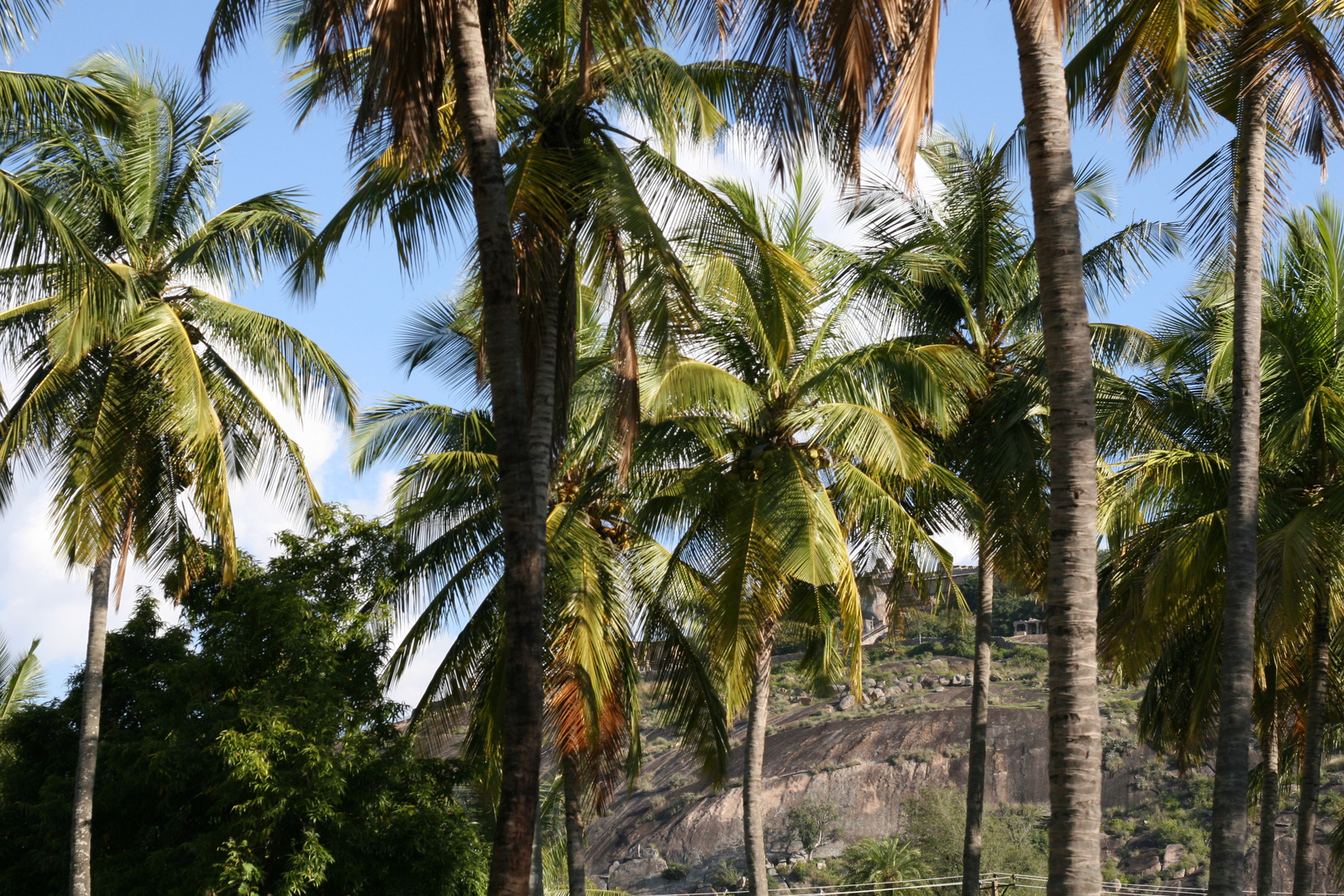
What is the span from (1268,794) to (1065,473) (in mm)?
12778

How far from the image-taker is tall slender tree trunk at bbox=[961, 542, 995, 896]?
1565cm

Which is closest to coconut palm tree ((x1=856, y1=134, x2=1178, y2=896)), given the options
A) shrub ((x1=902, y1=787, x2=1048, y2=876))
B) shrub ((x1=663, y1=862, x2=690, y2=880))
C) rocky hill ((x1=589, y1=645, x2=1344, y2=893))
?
shrub ((x1=902, y1=787, x2=1048, y2=876))

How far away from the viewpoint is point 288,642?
14.3 m

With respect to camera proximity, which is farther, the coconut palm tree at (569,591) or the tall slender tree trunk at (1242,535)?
the coconut palm tree at (569,591)

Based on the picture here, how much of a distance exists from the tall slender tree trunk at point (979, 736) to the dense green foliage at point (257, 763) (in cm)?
647

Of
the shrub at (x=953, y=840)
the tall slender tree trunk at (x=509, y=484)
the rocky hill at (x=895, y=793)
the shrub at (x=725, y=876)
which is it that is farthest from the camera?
the shrub at (x=725, y=876)

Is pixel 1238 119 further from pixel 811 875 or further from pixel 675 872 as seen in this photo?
pixel 675 872

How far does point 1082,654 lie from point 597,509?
1167 centimetres

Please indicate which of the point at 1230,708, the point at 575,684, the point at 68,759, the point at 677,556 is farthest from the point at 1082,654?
the point at 68,759

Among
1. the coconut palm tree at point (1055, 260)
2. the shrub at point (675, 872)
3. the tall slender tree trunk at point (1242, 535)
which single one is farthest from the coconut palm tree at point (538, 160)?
the shrub at point (675, 872)

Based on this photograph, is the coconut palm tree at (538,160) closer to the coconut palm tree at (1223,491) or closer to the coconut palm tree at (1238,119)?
the coconut palm tree at (1238,119)

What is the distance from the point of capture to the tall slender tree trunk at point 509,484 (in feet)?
24.5

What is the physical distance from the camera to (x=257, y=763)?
12.5 metres

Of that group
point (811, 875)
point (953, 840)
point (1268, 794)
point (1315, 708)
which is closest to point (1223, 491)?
point (1315, 708)
